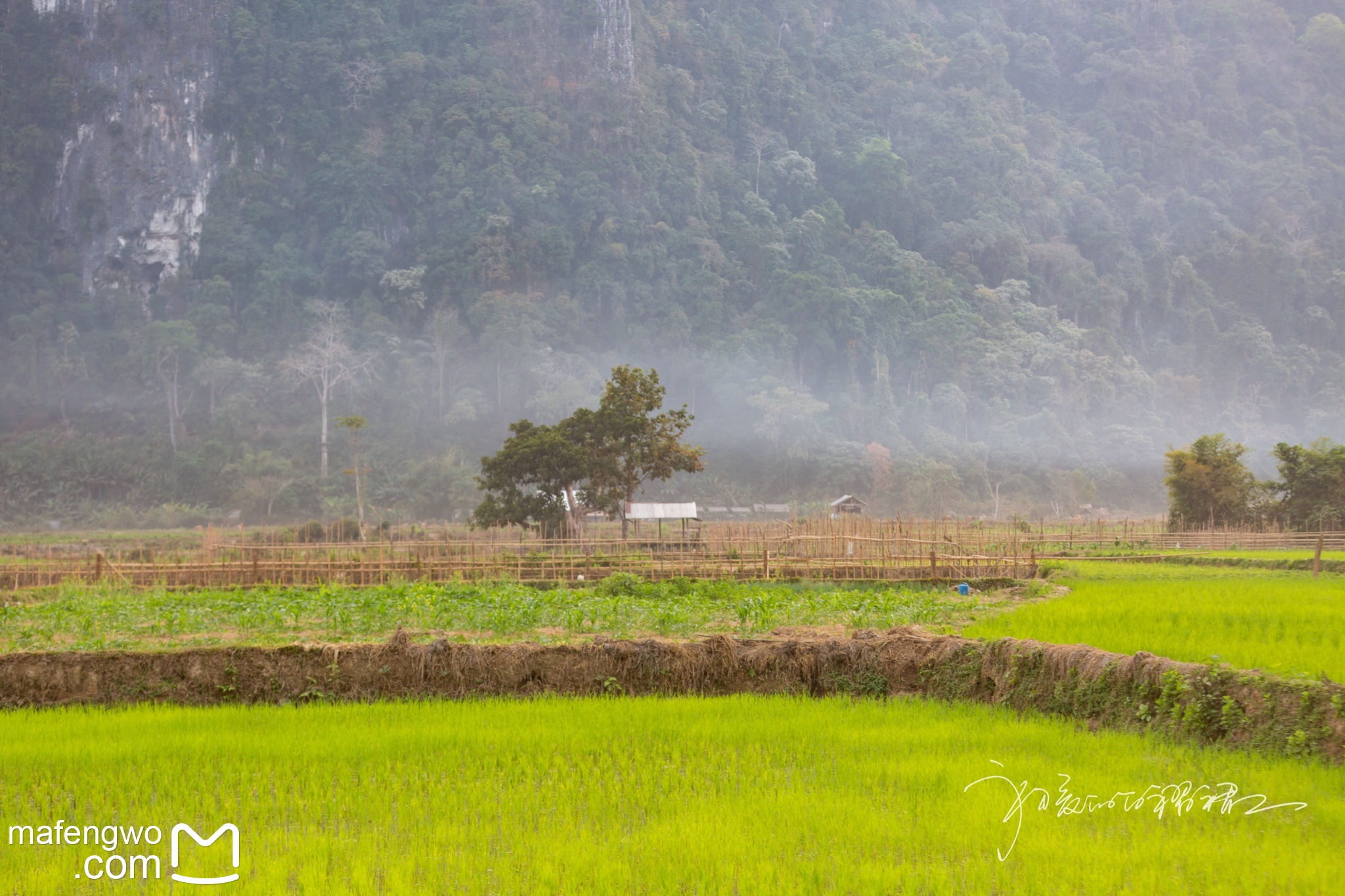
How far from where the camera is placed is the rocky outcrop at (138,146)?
349 feet

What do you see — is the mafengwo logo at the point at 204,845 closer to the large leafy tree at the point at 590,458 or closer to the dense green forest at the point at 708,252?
the large leafy tree at the point at 590,458

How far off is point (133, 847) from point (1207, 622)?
11305 millimetres

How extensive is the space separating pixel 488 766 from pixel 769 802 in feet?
7.94

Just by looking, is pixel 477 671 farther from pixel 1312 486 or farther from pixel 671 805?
pixel 1312 486

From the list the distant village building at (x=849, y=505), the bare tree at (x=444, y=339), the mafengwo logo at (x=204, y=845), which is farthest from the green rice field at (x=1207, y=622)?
the bare tree at (x=444, y=339)

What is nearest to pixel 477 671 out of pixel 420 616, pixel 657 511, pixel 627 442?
pixel 420 616

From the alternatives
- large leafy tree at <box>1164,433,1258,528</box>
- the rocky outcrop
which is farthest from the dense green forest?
large leafy tree at <box>1164,433,1258,528</box>

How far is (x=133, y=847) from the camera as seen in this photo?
19.9 ft

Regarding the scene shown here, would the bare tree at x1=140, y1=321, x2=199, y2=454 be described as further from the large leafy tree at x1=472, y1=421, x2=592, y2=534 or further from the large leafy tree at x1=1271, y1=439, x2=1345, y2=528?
the large leafy tree at x1=1271, y1=439, x2=1345, y2=528

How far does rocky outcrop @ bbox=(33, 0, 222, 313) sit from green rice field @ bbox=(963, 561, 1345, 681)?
109486 millimetres

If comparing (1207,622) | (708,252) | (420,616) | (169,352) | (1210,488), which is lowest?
(420,616)

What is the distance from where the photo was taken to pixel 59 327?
9694cm

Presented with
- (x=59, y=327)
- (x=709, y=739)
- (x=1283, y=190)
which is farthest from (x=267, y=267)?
(x=1283, y=190)
